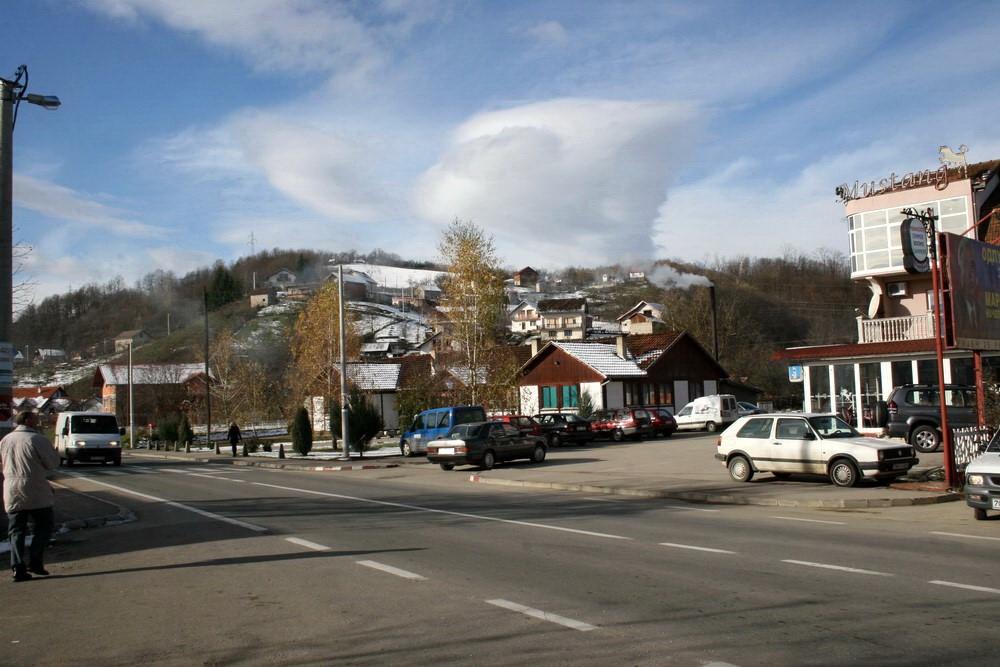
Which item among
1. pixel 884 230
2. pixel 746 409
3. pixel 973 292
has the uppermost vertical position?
pixel 884 230

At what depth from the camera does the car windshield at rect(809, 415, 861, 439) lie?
18.8m

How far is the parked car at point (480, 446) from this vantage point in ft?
89.6

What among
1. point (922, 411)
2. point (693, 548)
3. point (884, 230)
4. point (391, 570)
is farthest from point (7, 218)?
point (884, 230)

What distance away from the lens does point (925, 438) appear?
81.3 ft

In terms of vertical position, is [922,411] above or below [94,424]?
below

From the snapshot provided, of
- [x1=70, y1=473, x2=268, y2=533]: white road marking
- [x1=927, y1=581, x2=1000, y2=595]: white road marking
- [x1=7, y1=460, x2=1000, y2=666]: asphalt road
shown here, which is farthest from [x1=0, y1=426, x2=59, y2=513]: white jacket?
[x1=927, y1=581, x2=1000, y2=595]: white road marking

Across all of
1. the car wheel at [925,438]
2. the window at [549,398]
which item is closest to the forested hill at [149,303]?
the window at [549,398]

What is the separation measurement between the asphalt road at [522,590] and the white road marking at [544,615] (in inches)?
1.4

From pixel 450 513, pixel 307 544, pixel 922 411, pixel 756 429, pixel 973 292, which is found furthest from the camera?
pixel 922 411

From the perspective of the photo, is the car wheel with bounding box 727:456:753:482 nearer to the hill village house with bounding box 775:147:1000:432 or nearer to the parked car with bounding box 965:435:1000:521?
the parked car with bounding box 965:435:1000:521

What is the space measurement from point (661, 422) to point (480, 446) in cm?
1852

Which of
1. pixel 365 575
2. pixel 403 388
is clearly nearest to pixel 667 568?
pixel 365 575

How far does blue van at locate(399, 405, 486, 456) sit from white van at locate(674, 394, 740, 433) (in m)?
17.5

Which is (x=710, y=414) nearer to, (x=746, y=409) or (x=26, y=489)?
(x=746, y=409)
